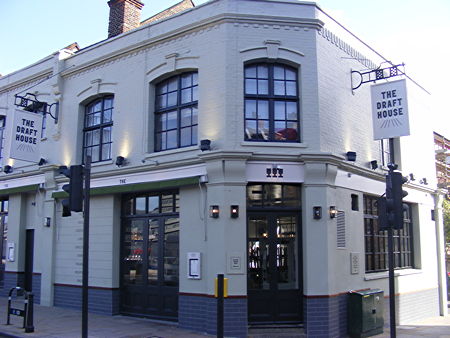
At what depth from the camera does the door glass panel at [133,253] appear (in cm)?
1348

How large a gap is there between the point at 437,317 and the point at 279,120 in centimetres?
980

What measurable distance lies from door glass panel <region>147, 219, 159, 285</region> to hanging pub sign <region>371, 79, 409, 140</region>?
250 inches

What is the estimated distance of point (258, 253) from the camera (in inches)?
453

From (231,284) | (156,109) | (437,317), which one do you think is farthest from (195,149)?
(437,317)

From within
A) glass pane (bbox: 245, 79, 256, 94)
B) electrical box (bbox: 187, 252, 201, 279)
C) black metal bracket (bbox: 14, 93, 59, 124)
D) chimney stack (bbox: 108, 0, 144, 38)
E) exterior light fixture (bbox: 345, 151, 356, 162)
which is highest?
chimney stack (bbox: 108, 0, 144, 38)

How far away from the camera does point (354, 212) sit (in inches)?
510

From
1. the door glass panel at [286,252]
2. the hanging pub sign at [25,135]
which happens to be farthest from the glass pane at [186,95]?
the hanging pub sign at [25,135]

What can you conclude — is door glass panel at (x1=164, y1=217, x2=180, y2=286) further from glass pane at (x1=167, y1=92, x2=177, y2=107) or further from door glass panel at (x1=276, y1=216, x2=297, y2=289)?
glass pane at (x1=167, y1=92, x2=177, y2=107)

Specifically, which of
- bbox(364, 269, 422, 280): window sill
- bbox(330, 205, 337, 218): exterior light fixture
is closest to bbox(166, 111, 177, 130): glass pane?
bbox(330, 205, 337, 218): exterior light fixture

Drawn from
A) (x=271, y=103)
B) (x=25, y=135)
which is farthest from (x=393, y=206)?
(x=25, y=135)

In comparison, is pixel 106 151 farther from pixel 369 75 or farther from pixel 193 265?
pixel 369 75

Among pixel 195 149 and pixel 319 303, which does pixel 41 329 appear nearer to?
pixel 195 149

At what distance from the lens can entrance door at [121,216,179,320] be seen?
1262 centimetres

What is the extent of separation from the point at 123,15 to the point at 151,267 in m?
9.10
